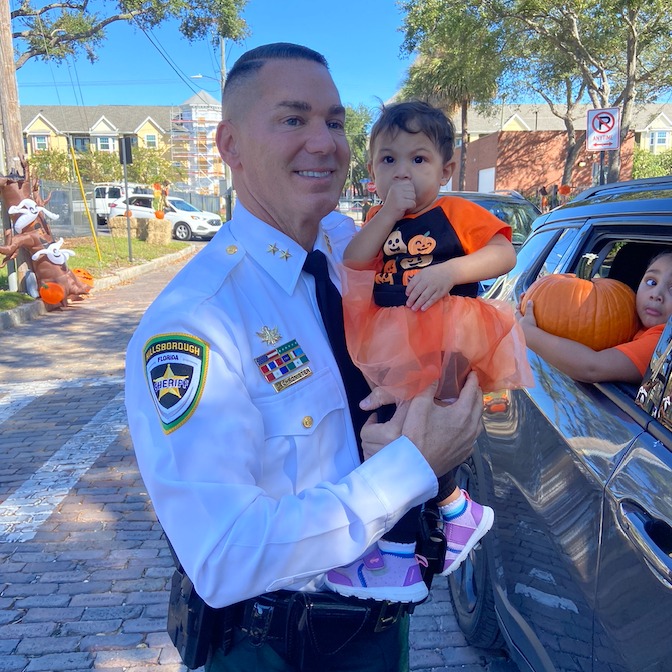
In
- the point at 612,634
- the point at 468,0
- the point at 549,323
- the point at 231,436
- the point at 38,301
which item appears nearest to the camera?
the point at 231,436

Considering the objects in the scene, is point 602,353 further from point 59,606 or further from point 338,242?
point 59,606

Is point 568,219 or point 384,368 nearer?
point 384,368

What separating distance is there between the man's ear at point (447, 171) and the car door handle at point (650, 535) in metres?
1.11

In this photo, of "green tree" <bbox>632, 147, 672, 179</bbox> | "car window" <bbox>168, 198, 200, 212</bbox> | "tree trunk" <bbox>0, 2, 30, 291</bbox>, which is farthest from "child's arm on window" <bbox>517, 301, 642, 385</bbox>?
"green tree" <bbox>632, 147, 672, 179</bbox>

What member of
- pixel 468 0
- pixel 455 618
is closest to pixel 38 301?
pixel 455 618

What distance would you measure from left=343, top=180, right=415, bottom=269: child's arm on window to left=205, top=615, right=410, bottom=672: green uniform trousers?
103 cm

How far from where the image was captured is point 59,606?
10.7 feet

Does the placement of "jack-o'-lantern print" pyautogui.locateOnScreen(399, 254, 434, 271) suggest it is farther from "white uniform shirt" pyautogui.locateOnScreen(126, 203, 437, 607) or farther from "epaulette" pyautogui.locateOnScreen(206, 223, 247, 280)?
"epaulette" pyautogui.locateOnScreen(206, 223, 247, 280)

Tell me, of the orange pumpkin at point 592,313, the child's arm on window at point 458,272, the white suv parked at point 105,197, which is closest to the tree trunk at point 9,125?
the orange pumpkin at point 592,313

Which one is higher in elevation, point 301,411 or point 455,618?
point 301,411

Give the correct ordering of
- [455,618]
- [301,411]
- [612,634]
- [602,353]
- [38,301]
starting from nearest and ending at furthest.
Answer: [301,411]
[612,634]
[602,353]
[455,618]
[38,301]

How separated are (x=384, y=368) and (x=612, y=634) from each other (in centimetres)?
83

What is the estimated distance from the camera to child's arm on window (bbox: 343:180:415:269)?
1908 millimetres

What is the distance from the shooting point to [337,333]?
1.62m
